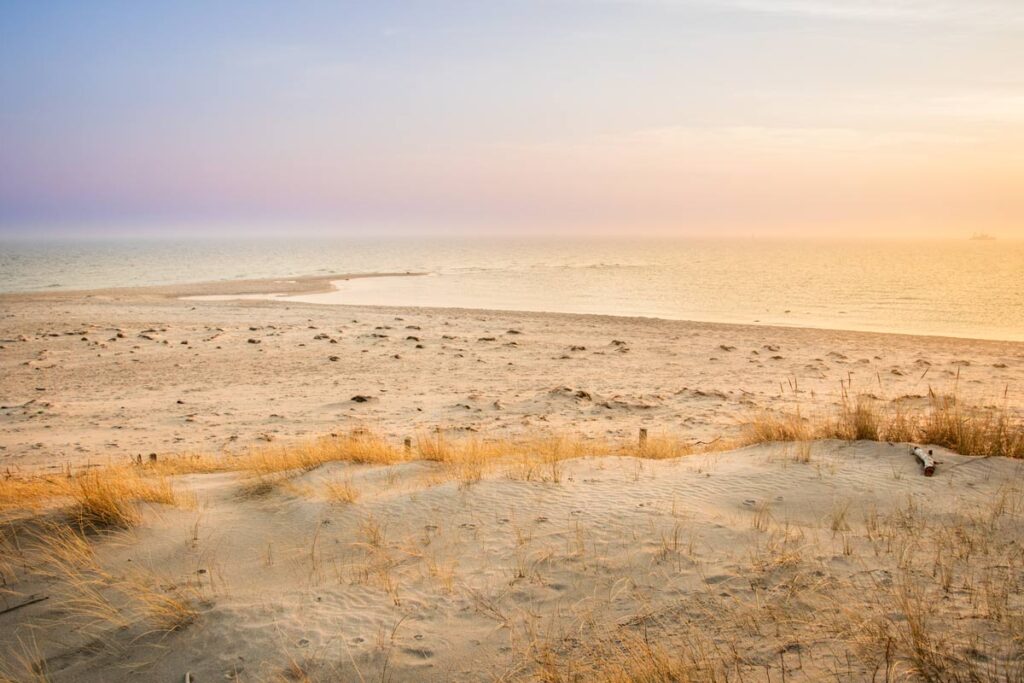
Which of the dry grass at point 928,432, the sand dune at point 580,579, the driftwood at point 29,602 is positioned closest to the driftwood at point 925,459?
the sand dune at point 580,579

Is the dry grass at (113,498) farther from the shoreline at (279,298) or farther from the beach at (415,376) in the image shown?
the shoreline at (279,298)

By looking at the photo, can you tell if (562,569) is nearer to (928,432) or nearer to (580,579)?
(580,579)

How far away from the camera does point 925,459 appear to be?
20.3 feet

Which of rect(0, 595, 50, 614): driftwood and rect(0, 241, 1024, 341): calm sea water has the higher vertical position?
rect(0, 241, 1024, 341): calm sea water

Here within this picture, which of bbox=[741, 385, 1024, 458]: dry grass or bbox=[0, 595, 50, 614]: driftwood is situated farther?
bbox=[741, 385, 1024, 458]: dry grass

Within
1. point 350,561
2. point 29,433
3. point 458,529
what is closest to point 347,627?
point 350,561

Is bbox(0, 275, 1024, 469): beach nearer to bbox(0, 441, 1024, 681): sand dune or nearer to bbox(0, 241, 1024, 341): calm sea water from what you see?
bbox(0, 441, 1024, 681): sand dune

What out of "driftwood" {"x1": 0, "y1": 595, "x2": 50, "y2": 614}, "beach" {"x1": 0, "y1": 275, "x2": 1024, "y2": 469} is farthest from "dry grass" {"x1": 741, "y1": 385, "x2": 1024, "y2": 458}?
"driftwood" {"x1": 0, "y1": 595, "x2": 50, "y2": 614}

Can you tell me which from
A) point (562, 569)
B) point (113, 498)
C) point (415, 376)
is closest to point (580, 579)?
point (562, 569)

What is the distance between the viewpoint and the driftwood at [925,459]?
6031 millimetres

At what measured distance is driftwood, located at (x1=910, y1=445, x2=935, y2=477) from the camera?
19.8 feet

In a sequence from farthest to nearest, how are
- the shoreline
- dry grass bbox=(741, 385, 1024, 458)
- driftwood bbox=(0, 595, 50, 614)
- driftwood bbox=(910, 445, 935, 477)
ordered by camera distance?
the shoreline, dry grass bbox=(741, 385, 1024, 458), driftwood bbox=(910, 445, 935, 477), driftwood bbox=(0, 595, 50, 614)

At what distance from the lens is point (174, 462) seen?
310 inches

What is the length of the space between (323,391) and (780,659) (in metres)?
11.9
